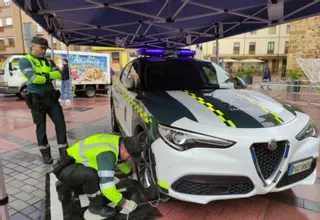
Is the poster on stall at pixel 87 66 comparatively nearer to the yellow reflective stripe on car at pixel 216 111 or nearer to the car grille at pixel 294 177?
the yellow reflective stripe on car at pixel 216 111

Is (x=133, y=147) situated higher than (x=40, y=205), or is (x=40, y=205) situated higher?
(x=133, y=147)

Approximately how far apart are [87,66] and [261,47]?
4159cm

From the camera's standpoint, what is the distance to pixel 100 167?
2.34 metres

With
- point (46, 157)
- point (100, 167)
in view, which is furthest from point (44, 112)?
point (100, 167)

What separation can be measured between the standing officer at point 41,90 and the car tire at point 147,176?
133 centimetres

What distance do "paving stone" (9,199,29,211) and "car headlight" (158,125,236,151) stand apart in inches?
70.6

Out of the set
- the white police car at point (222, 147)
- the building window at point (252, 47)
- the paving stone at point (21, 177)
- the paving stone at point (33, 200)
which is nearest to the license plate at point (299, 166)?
the white police car at point (222, 147)

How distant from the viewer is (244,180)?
2.15 metres

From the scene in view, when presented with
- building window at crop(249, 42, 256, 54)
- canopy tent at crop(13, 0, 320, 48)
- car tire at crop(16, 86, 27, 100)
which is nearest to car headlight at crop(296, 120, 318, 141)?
canopy tent at crop(13, 0, 320, 48)

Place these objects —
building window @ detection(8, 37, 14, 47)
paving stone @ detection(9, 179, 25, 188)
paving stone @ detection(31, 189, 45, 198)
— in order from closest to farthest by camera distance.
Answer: paving stone @ detection(31, 189, 45, 198) < paving stone @ detection(9, 179, 25, 188) < building window @ detection(8, 37, 14, 47)

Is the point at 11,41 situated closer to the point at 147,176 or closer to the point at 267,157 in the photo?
the point at 147,176

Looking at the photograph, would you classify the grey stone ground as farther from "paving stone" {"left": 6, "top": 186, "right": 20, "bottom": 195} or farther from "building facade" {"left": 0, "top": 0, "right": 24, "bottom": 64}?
"building facade" {"left": 0, "top": 0, "right": 24, "bottom": 64}

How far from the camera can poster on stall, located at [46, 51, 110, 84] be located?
11.9 meters

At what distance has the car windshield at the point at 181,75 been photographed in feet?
11.8
